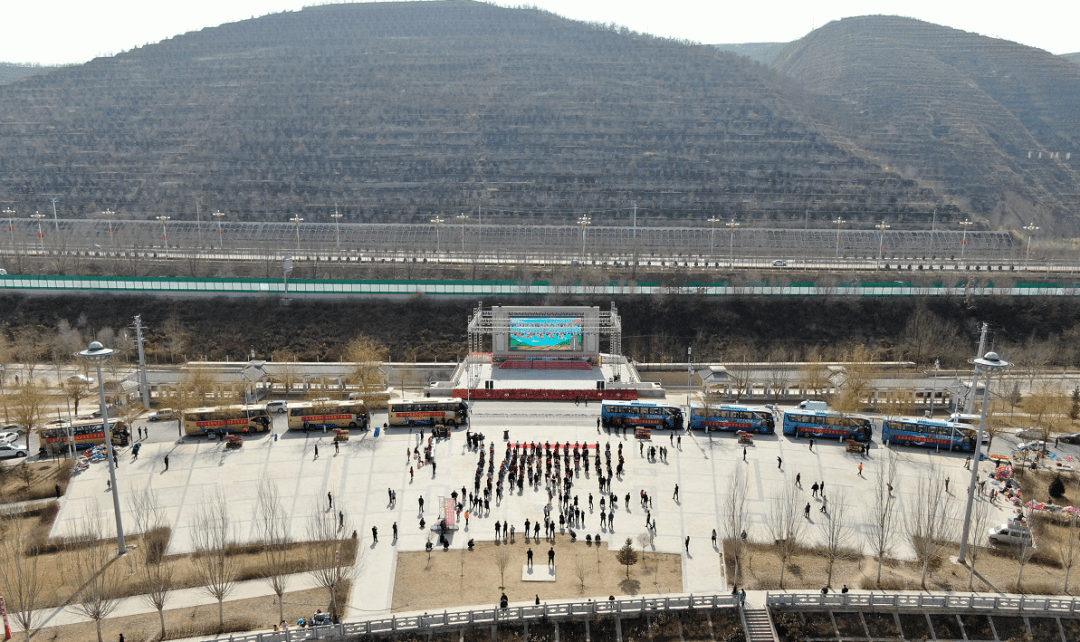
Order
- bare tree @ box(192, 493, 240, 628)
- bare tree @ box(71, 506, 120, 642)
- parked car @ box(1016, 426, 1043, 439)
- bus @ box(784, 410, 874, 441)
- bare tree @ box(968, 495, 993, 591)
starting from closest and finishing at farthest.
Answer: bare tree @ box(71, 506, 120, 642)
bare tree @ box(192, 493, 240, 628)
bare tree @ box(968, 495, 993, 591)
bus @ box(784, 410, 874, 441)
parked car @ box(1016, 426, 1043, 439)

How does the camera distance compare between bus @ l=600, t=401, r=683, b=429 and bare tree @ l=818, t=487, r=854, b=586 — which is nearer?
bare tree @ l=818, t=487, r=854, b=586

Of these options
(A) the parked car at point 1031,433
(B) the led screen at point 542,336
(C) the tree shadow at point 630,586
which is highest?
(B) the led screen at point 542,336

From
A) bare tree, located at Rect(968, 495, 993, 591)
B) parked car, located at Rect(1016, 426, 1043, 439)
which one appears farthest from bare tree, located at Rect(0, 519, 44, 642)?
parked car, located at Rect(1016, 426, 1043, 439)

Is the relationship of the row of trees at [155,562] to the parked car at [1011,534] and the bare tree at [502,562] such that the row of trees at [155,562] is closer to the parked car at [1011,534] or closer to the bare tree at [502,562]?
the bare tree at [502,562]

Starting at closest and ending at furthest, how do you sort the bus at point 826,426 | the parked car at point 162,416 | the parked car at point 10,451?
the parked car at point 10,451 → the bus at point 826,426 → the parked car at point 162,416

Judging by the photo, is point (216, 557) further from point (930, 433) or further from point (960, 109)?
point (960, 109)

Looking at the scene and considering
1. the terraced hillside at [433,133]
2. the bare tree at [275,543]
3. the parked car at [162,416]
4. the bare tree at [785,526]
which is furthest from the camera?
the terraced hillside at [433,133]

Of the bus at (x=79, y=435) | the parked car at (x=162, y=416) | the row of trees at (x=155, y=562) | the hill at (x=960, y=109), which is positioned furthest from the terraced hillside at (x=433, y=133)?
the row of trees at (x=155, y=562)

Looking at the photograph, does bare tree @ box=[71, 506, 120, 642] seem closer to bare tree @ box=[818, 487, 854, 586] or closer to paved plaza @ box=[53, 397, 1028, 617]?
paved plaza @ box=[53, 397, 1028, 617]
